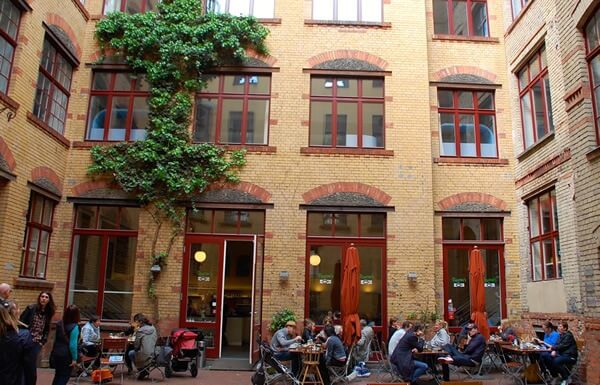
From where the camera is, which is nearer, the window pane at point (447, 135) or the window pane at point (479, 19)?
the window pane at point (447, 135)

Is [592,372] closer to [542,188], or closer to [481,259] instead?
[481,259]

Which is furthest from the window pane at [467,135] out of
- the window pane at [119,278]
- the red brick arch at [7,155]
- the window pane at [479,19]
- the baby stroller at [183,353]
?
the red brick arch at [7,155]

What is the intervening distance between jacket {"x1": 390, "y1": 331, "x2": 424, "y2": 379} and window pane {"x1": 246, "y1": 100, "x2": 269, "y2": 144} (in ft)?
22.0

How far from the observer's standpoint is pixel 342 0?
1500 centimetres

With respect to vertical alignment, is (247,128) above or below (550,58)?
below

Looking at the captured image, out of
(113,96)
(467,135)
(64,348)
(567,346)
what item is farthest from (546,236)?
(113,96)

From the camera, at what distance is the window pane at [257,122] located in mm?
14070

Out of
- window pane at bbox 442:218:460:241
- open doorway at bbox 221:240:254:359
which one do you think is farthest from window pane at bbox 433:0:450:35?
open doorway at bbox 221:240:254:359

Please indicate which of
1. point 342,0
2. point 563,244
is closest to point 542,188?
point 563,244

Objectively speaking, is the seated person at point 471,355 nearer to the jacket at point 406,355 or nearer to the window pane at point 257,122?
the jacket at point 406,355

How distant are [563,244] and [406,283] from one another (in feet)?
12.2

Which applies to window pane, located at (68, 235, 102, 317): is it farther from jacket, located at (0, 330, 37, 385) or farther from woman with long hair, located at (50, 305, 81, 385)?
jacket, located at (0, 330, 37, 385)

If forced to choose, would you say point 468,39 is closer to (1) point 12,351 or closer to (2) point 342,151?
(2) point 342,151

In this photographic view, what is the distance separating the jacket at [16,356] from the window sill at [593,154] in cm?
941
